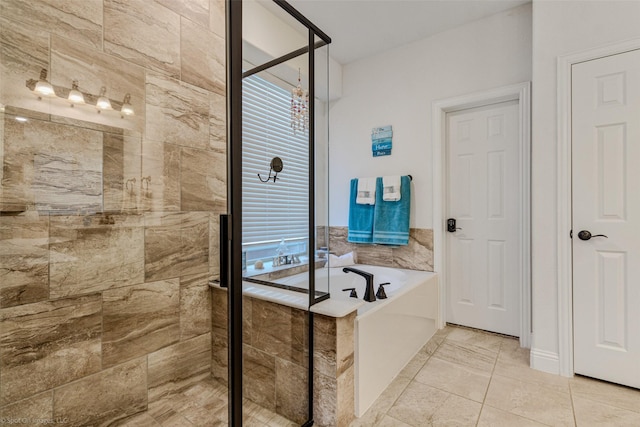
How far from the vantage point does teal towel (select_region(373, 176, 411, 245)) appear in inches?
109

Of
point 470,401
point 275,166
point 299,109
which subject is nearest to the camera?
point 275,166

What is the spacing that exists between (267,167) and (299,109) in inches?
14.5

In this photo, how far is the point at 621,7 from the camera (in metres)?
1.78

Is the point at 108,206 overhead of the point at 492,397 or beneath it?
overhead

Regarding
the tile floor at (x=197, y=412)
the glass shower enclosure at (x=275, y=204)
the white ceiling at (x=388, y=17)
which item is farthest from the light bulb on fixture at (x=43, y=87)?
the white ceiling at (x=388, y=17)

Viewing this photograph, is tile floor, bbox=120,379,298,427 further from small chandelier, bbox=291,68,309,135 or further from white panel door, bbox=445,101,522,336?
white panel door, bbox=445,101,522,336

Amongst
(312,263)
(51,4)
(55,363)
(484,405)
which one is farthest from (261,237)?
(484,405)

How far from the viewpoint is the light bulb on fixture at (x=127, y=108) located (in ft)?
4.86

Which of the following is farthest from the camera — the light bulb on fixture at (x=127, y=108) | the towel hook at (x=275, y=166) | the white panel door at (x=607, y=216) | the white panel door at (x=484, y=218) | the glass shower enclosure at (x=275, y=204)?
the white panel door at (x=484, y=218)

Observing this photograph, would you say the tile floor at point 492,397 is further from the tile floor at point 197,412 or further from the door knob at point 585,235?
the door knob at point 585,235

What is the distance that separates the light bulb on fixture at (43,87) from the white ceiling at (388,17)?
5.81ft

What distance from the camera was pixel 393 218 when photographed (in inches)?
111

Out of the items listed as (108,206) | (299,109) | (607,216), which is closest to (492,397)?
(607,216)

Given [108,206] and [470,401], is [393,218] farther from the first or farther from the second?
[108,206]
